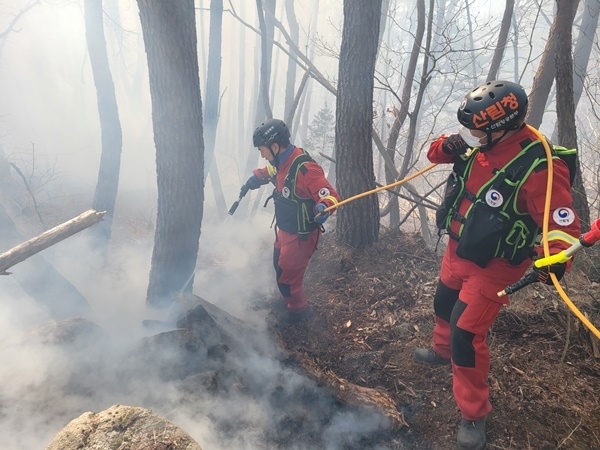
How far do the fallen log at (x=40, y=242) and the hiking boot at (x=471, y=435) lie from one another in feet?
12.5

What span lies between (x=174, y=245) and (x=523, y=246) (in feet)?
12.4

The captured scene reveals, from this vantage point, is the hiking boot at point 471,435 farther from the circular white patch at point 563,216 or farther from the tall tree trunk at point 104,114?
A: the tall tree trunk at point 104,114

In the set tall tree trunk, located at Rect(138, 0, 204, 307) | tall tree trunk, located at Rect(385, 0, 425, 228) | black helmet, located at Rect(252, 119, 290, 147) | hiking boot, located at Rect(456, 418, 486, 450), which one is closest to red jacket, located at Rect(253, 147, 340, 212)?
black helmet, located at Rect(252, 119, 290, 147)

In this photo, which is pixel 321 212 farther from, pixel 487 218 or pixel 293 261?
pixel 487 218

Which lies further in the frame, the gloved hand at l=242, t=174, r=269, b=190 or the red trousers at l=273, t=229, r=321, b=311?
the gloved hand at l=242, t=174, r=269, b=190

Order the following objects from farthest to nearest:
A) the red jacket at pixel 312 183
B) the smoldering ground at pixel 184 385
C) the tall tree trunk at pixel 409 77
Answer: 1. the tall tree trunk at pixel 409 77
2. the red jacket at pixel 312 183
3. the smoldering ground at pixel 184 385

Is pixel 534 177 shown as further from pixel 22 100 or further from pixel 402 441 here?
pixel 22 100

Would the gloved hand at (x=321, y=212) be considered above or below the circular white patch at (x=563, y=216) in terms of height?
below

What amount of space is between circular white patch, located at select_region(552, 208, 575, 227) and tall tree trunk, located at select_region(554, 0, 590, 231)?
317 cm

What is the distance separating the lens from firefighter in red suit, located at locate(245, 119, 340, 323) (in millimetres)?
4270

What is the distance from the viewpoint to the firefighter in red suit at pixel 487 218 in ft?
8.38

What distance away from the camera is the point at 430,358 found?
362 centimetres

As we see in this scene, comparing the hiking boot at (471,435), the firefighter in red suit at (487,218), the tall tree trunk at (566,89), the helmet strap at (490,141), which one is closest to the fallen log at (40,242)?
the firefighter in red suit at (487,218)

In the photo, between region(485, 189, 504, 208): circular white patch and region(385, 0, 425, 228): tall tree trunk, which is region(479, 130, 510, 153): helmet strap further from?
region(385, 0, 425, 228): tall tree trunk
